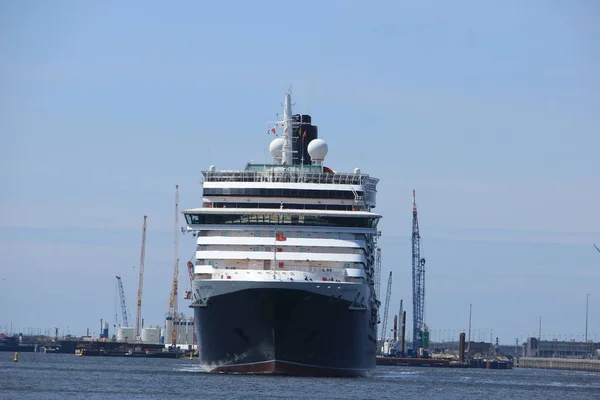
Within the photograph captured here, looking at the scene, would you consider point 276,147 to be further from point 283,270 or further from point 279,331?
point 279,331

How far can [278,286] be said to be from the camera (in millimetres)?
A: 76938

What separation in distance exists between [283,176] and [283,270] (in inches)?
356

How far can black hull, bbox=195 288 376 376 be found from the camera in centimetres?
7694

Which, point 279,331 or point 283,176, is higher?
point 283,176

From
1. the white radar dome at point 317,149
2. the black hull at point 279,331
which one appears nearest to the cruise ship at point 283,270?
the black hull at point 279,331

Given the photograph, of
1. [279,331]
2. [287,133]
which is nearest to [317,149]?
[287,133]

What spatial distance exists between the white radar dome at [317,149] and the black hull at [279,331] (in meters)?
18.9

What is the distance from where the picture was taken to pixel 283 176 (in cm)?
8644

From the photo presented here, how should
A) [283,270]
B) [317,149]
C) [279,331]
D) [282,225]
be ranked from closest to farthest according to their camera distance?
[279,331] → [283,270] → [282,225] → [317,149]

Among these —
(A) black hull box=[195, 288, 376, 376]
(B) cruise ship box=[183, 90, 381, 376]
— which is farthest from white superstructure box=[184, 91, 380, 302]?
(A) black hull box=[195, 288, 376, 376]

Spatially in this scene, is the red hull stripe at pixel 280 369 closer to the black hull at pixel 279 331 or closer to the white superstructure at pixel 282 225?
the black hull at pixel 279 331

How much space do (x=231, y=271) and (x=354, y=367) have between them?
1121cm

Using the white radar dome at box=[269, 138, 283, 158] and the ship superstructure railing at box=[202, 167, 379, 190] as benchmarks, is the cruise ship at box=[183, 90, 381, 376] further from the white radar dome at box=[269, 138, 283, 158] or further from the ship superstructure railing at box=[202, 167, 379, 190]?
the white radar dome at box=[269, 138, 283, 158]

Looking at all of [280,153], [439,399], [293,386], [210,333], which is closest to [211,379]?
[210,333]
